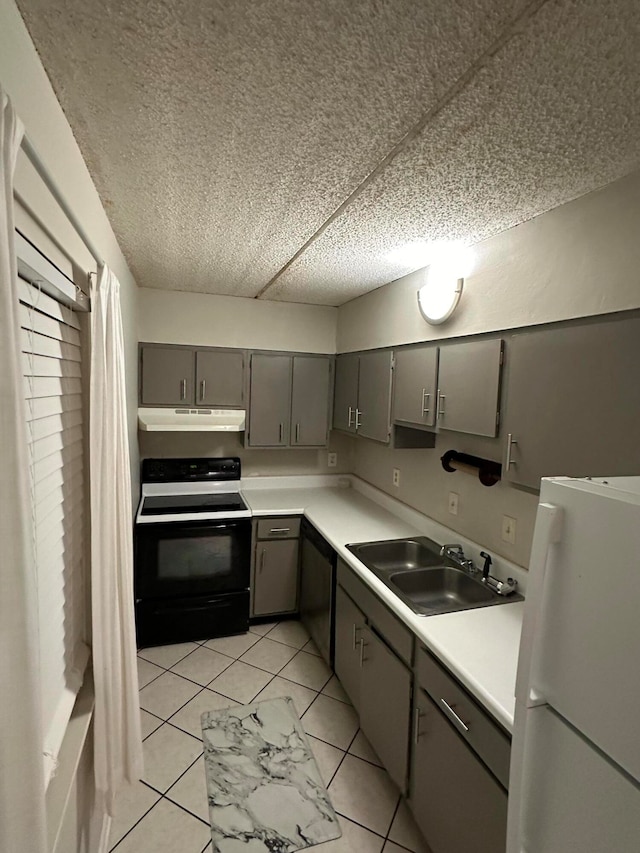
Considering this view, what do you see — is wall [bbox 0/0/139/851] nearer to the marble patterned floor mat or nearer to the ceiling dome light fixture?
the marble patterned floor mat

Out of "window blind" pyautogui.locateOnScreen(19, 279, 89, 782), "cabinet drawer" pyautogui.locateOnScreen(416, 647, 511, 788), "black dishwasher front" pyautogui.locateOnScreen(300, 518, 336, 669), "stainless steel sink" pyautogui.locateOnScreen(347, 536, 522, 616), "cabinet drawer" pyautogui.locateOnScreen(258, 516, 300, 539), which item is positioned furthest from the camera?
"cabinet drawer" pyautogui.locateOnScreen(258, 516, 300, 539)

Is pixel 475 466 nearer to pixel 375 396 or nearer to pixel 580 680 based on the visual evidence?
pixel 375 396

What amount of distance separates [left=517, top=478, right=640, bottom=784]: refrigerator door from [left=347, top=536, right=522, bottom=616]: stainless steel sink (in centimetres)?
79

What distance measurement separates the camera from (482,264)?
73.7 inches

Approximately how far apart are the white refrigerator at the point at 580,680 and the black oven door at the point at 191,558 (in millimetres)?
2162

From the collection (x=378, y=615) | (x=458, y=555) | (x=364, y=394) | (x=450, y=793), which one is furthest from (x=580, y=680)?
(x=364, y=394)

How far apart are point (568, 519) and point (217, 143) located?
130cm

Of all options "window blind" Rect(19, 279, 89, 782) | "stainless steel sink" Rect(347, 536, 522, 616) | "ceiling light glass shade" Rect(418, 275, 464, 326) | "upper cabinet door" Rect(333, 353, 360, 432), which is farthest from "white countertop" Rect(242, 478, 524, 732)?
"ceiling light glass shade" Rect(418, 275, 464, 326)

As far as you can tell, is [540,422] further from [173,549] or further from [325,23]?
[173,549]

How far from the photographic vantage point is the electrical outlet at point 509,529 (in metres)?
1.94

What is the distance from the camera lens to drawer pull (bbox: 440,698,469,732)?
1348mm

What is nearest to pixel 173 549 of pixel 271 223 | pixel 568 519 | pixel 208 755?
pixel 208 755

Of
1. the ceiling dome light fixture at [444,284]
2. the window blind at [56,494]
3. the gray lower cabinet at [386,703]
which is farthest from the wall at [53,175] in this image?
the ceiling dome light fixture at [444,284]

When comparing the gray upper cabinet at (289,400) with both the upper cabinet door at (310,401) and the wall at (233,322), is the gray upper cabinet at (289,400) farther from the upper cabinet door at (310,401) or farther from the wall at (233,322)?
the wall at (233,322)
